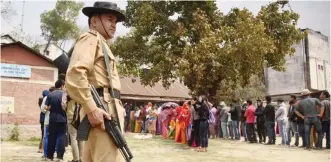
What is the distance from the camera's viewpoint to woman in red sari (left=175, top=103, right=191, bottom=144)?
43.5 feet

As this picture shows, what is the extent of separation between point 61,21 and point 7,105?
27412 mm

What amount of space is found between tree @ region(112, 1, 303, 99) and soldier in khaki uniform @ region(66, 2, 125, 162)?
Result: 12663mm

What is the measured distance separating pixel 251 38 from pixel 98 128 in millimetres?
13695

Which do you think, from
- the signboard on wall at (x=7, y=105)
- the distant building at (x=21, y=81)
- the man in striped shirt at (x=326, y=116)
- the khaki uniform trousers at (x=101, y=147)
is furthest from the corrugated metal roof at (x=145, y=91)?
the khaki uniform trousers at (x=101, y=147)

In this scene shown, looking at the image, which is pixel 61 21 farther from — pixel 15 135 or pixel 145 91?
pixel 15 135

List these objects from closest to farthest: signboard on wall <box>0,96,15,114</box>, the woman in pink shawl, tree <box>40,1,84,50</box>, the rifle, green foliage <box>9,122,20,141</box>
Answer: the rifle → green foliage <box>9,122,20,141</box> → the woman in pink shawl → signboard on wall <box>0,96,15,114</box> → tree <box>40,1,84,50</box>

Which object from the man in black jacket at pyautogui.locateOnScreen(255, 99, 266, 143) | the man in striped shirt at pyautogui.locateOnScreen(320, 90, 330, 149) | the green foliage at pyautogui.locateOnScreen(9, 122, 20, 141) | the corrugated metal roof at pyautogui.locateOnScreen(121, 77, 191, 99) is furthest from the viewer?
the corrugated metal roof at pyautogui.locateOnScreen(121, 77, 191, 99)

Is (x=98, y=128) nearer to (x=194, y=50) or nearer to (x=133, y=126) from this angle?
(x=194, y=50)

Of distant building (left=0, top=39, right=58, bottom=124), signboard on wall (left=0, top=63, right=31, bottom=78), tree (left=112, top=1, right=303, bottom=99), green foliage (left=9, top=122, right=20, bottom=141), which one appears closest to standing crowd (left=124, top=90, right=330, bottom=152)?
tree (left=112, top=1, right=303, bottom=99)

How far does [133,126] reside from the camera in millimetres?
22656

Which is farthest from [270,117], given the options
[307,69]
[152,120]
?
[307,69]

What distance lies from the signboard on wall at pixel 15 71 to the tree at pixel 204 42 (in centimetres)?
486

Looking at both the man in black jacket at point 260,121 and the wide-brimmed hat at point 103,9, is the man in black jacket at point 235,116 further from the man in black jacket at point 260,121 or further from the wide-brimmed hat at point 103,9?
the wide-brimmed hat at point 103,9

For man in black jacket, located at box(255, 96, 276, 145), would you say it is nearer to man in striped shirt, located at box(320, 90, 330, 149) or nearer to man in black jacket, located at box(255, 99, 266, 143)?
man in black jacket, located at box(255, 99, 266, 143)
